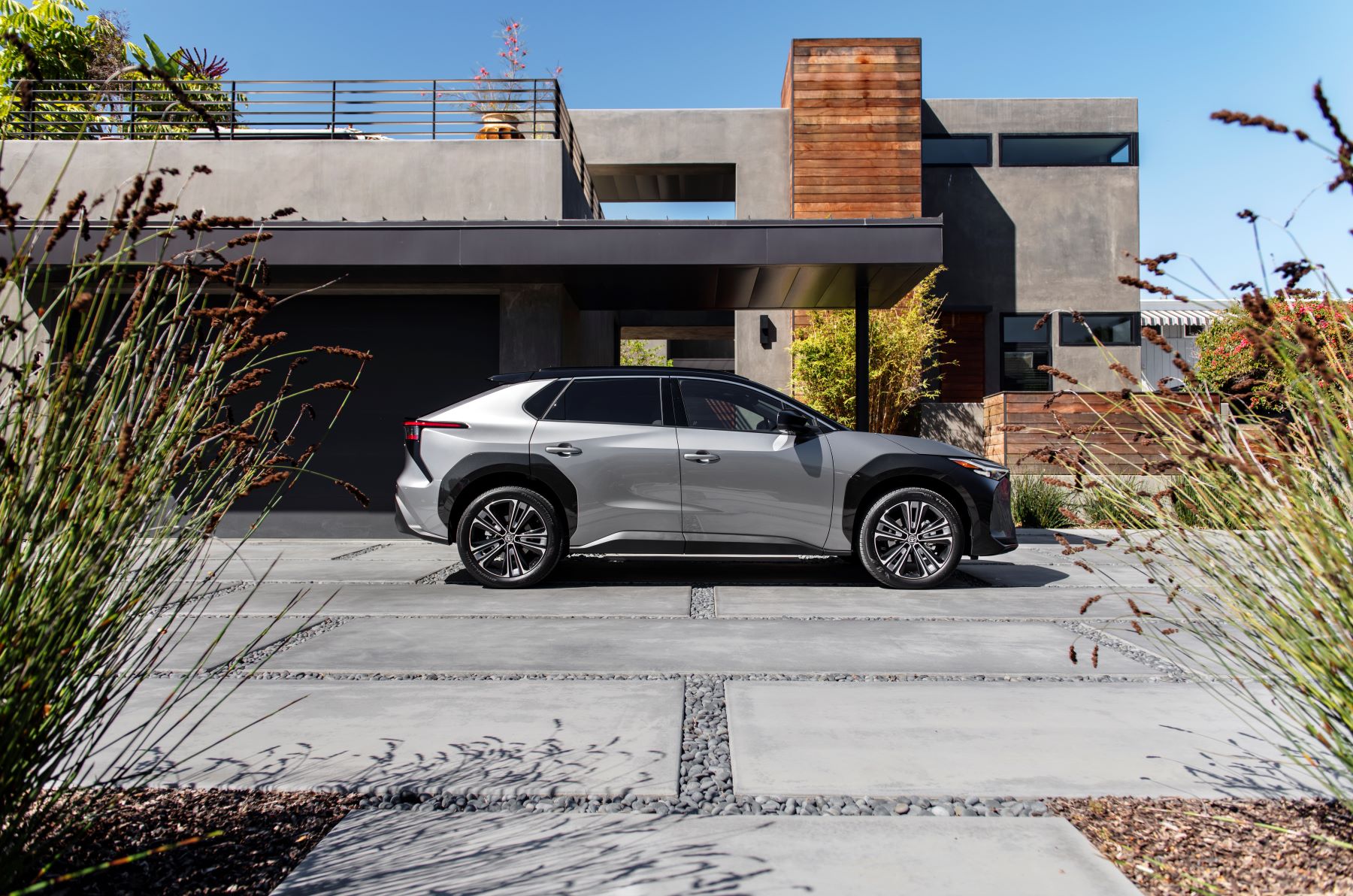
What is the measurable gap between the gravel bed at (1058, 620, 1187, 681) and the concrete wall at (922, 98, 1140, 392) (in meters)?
15.6

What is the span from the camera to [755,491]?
7.00m

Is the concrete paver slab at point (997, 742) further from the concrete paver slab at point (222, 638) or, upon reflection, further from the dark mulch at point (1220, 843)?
the concrete paver slab at point (222, 638)

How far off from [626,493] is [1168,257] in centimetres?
508

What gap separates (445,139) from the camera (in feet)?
37.6

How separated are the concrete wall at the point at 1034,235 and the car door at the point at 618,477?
1455 centimetres

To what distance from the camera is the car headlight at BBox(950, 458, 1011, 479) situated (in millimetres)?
7047

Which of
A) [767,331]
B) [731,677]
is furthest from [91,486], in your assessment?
[767,331]

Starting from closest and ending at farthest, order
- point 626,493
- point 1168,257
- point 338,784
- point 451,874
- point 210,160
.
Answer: point 451,874 < point 1168,257 < point 338,784 < point 626,493 < point 210,160

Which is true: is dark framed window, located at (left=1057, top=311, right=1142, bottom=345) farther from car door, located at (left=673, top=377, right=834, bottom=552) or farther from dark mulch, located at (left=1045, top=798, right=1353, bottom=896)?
dark mulch, located at (left=1045, top=798, right=1353, bottom=896)

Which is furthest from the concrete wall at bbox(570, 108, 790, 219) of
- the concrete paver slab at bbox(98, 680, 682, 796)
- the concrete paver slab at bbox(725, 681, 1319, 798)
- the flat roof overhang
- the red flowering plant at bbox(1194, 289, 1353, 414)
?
the red flowering plant at bbox(1194, 289, 1353, 414)

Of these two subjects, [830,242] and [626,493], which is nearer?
[626,493]

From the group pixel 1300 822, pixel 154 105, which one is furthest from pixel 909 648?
pixel 154 105

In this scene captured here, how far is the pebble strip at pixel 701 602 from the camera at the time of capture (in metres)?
5.79

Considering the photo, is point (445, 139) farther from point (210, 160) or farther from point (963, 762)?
point (963, 762)
